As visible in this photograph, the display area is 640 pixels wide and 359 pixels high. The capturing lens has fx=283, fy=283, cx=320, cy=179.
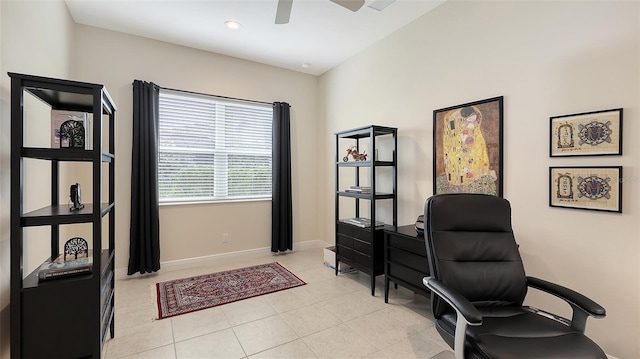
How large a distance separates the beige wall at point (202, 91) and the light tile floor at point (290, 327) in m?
0.85

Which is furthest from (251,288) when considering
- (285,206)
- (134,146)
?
(134,146)

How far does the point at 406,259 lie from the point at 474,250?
35.5 inches

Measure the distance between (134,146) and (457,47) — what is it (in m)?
3.64

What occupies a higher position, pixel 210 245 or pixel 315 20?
pixel 315 20

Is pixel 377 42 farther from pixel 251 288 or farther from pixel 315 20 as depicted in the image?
pixel 251 288

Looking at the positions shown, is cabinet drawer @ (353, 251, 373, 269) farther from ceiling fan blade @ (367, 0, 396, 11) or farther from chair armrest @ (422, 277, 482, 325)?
ceiling fan blade @ (367, 0, 396, 11)

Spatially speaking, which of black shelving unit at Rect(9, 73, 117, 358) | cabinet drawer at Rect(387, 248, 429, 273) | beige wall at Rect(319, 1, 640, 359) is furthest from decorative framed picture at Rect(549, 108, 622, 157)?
black shelving unit at Rect(9, 73, 117, 358)

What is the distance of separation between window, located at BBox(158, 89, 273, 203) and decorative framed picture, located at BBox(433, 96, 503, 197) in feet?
8.33

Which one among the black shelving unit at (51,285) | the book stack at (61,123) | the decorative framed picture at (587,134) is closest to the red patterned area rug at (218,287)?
the black shelving unit at (51,285)

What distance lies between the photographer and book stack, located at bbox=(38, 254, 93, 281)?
1.50 metres

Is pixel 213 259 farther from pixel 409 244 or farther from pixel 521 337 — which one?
pixel 521 337

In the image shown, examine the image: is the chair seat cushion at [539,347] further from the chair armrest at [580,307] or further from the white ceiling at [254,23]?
the white ceiling at [254,23]

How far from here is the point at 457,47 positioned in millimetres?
2645

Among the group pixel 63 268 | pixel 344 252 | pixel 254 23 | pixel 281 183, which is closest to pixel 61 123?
pixel 63 268
